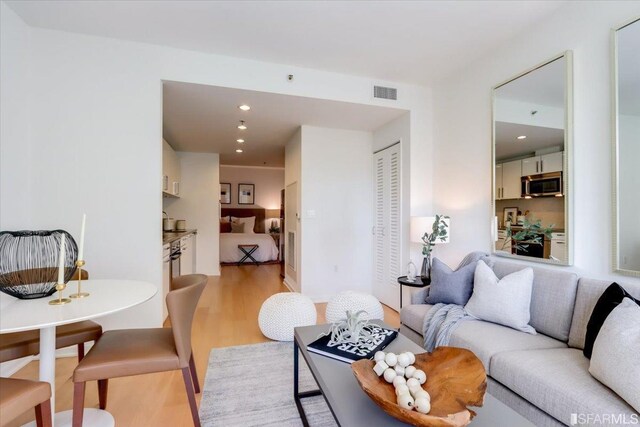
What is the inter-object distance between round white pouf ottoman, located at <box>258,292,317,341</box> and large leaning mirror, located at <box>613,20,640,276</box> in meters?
2.30

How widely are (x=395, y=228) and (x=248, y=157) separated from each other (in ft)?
13.6

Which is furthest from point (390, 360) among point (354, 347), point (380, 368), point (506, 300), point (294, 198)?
point (294, 198)

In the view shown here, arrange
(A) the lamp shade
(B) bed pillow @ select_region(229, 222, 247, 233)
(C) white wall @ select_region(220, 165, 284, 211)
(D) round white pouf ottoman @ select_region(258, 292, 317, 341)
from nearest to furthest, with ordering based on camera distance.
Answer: (D) round white pouf ottoman @ select_region(258, 292, 317, 341)
(A) the lamp shade
(B) bed pillow @ select_region(229, 222, 247, 233)
(C) white wall @ select_region(220, 165, 284, 211)

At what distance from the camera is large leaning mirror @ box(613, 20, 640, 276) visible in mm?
1796

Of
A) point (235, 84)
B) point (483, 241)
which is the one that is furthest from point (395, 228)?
point (235, 84)

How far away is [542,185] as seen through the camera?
2.35m

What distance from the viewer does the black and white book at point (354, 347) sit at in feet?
5.07

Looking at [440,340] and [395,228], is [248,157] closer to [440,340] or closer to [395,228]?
[395,228]

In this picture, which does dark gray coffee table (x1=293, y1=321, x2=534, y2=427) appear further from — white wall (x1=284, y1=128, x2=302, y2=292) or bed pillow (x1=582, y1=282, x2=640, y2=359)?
white wall (x1=284, y1=128, x2=302, y2=292)

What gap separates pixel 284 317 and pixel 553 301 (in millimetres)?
2060

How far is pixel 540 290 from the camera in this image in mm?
2025

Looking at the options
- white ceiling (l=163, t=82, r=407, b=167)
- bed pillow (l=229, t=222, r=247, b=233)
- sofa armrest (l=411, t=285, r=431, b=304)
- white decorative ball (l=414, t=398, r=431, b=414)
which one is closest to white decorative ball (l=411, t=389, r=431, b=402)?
white decorative ball (l=414, t=398, r=431, b=414)

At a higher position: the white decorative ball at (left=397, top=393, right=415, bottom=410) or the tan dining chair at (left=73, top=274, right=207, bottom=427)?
the white decorative ball at (left=397, top=393, right=415, bottom=410)

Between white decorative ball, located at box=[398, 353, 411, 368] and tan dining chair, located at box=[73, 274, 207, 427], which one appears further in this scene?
tan dining chair, located at box=[73, 274, 207, 427]
